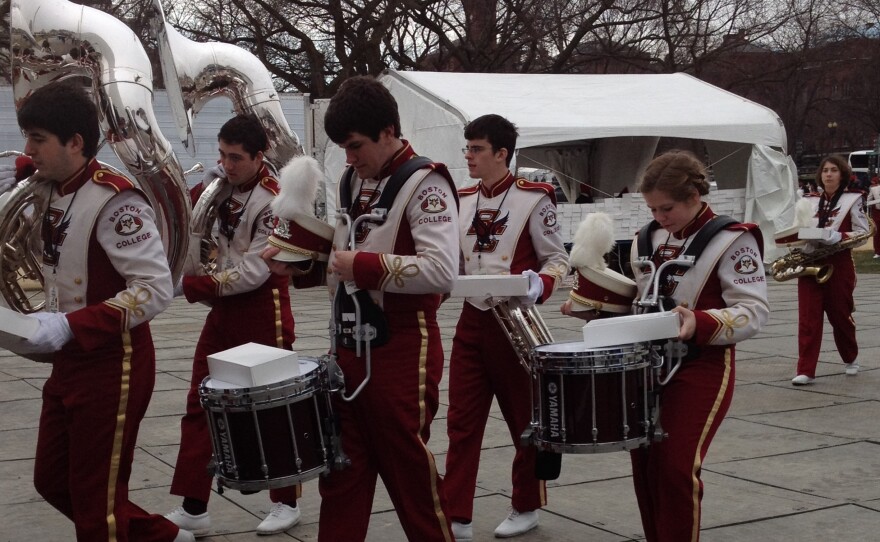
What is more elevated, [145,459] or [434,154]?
[434,154]

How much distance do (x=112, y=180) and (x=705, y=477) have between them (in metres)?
3.57

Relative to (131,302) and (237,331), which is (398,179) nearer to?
(131,302)

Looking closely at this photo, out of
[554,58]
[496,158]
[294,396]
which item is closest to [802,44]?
[554,58]

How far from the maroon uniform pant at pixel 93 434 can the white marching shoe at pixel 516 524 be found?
177cm

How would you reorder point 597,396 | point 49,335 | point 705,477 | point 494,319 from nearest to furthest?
1. point 49,335
2. point 597,396
3. point 494,319
4. point 705,477

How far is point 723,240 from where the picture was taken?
4.05m

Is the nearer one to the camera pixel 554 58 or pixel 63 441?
pixel 63 441

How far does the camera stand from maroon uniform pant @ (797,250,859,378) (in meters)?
8.83

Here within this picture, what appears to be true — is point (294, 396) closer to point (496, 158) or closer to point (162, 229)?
point (162, 229)

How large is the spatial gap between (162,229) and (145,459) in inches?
83.1

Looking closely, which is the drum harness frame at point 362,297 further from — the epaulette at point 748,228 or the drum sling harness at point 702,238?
the epaulette at point 748,228

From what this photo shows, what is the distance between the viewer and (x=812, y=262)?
9.05 meters

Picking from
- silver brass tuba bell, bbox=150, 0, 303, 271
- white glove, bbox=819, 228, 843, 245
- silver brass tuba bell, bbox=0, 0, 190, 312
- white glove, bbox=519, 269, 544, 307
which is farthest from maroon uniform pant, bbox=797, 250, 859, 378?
silver brass tuba bell, bbox=0, 0, 190, 312

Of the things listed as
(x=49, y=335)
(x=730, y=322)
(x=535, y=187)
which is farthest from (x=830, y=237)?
(x=49, y=335)
